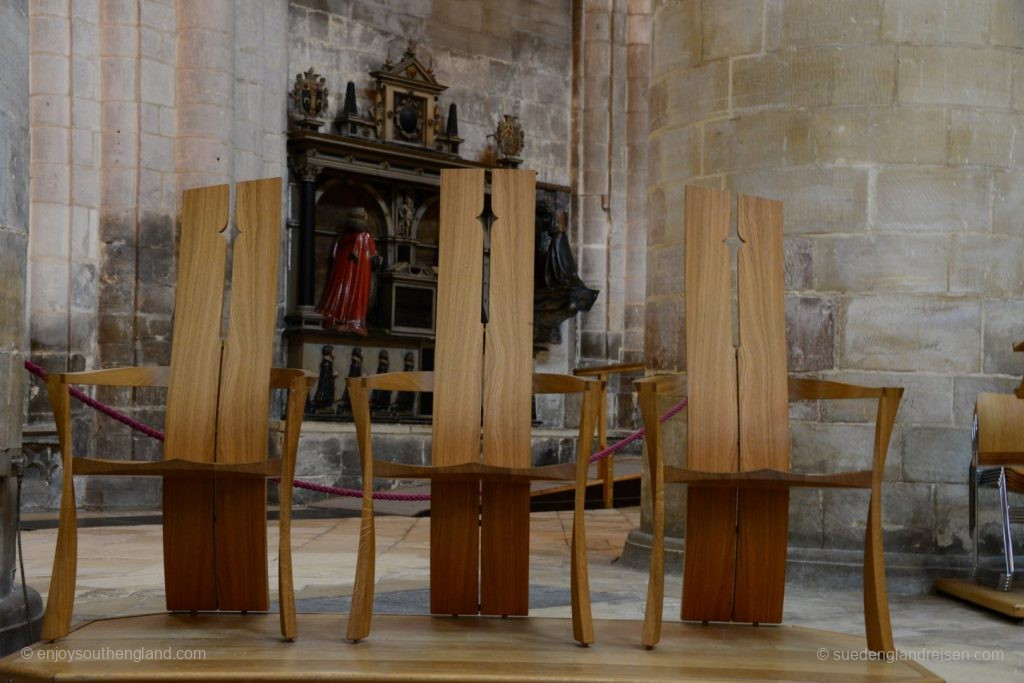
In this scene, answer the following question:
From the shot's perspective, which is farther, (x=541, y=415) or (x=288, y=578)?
(x=541, y=415)

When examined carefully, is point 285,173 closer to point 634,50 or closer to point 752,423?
point 634,50

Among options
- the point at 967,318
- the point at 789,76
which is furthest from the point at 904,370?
the point at 789,76

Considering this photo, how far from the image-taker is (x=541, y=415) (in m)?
12.4

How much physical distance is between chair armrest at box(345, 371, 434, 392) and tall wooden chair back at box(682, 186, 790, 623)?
702 mm

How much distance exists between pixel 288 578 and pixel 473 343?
2.62ft

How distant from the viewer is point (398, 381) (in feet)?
11.6

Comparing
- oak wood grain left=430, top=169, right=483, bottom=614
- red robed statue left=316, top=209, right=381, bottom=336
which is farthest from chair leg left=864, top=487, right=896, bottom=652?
red robed statue left=316, top=209, right=381, bottom=336

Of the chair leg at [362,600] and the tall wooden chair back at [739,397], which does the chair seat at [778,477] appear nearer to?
the tall wooden chair back at [739,397]

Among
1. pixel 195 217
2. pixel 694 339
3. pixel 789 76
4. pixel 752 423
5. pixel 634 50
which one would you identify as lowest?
pixel 752 423

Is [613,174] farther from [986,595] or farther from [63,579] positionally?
[63,579]

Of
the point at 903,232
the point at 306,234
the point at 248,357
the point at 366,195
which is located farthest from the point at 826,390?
the point at 366,195

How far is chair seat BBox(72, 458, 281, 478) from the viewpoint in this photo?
10.6 ft

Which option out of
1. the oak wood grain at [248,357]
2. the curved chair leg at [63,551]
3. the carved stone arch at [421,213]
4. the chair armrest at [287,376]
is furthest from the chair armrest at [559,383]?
the carved stone arch at [421,213]

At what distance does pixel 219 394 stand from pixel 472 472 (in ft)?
2.48
